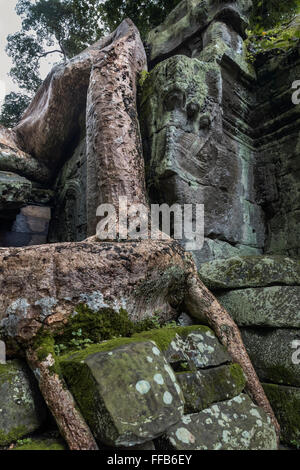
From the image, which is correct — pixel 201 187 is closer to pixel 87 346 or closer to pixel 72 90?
pixel 87 346

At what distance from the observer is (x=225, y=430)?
1.55 metres

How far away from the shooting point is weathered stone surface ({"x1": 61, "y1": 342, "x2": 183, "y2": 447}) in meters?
1.25

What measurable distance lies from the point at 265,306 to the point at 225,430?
→ 1.04 meters

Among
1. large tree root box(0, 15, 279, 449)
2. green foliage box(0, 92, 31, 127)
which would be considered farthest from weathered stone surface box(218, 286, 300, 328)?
green foliage box(0, 92, 31, 127)

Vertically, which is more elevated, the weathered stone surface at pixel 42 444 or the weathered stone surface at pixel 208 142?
the weathered stone surface at pixel 208 142

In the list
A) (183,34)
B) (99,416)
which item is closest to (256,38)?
(183,34)

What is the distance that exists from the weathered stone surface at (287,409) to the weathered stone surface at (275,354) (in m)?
0.05

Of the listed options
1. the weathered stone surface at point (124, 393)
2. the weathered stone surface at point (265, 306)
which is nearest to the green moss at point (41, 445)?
the weathered stone surface at point (124, 393)

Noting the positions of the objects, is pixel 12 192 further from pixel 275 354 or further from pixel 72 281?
pixel 275 354

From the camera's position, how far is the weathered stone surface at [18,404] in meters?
1.37

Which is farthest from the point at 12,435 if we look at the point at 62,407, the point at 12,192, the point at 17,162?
the point at 17,162

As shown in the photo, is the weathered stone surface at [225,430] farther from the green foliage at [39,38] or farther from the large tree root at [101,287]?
the green foliage at [39,38]
